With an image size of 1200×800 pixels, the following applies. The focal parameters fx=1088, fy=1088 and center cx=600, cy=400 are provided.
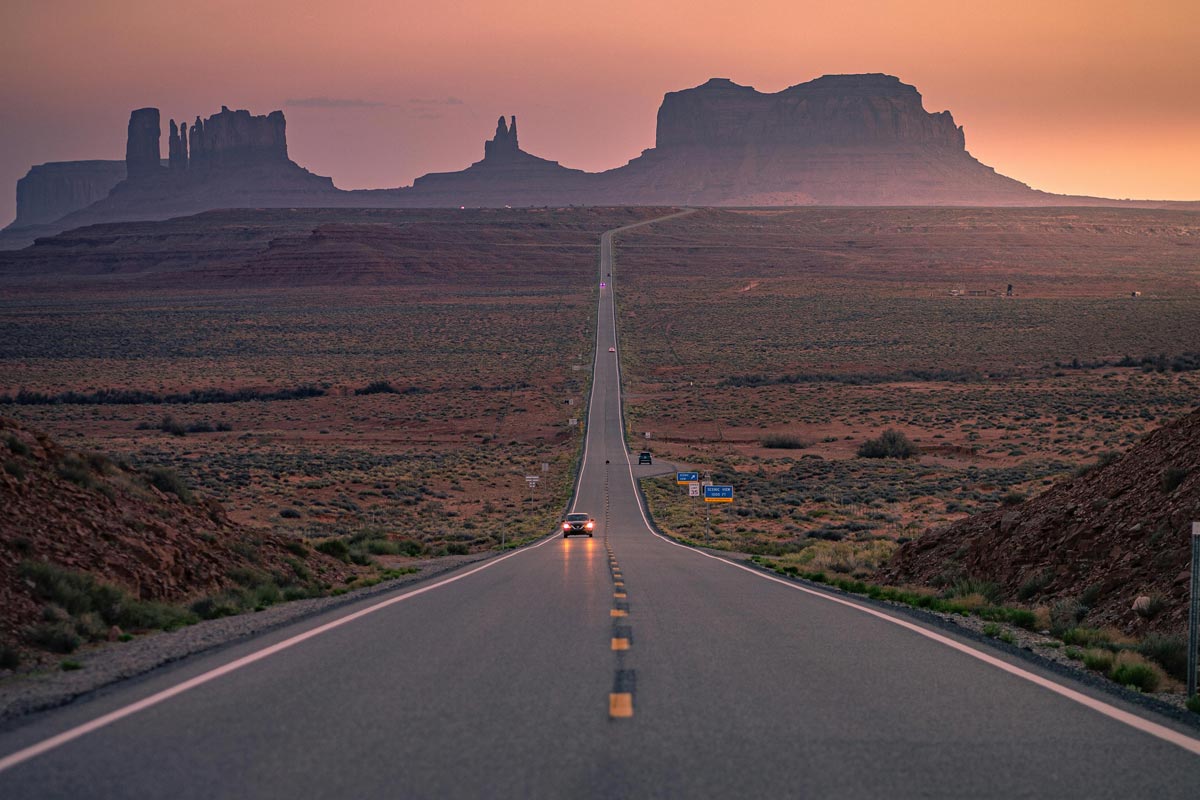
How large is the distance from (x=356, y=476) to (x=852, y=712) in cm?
4753

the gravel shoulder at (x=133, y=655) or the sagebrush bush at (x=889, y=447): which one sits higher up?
the gravel shoulder at (x=133, y=655)

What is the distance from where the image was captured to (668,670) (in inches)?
333

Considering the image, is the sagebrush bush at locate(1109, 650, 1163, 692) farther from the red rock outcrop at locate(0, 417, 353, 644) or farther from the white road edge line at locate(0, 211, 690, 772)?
the red rock outcrop at locate(0, 417, 353, 644)

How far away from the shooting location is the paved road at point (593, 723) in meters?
5.43

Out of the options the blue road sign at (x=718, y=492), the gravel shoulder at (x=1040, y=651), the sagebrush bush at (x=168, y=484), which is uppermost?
the sagebrush bush at (x=168, y=484)

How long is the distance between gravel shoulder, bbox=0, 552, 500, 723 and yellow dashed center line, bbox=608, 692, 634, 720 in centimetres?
371

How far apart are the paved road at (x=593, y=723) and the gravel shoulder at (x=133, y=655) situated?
295mm

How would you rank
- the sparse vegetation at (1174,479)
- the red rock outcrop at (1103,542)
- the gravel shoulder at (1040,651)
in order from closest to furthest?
1. the gravel shoulder at (1040,651)
2. the red rock outcrop at (1103,542)
3. the sparse vegetation at (1174,479)

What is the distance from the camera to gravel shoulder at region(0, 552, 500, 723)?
24.7 feet

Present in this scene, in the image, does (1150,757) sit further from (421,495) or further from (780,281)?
(780,281)

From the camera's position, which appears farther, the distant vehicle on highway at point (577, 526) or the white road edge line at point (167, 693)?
the distant vehicle on highway at point (577, 526)

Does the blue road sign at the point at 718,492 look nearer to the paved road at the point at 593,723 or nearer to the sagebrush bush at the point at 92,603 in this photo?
the paved road at the point at 593,723

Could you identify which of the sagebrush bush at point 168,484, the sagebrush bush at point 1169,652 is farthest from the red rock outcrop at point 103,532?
the sagebrush bush at point 1169,652

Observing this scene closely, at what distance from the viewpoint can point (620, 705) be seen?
711 centimetres
